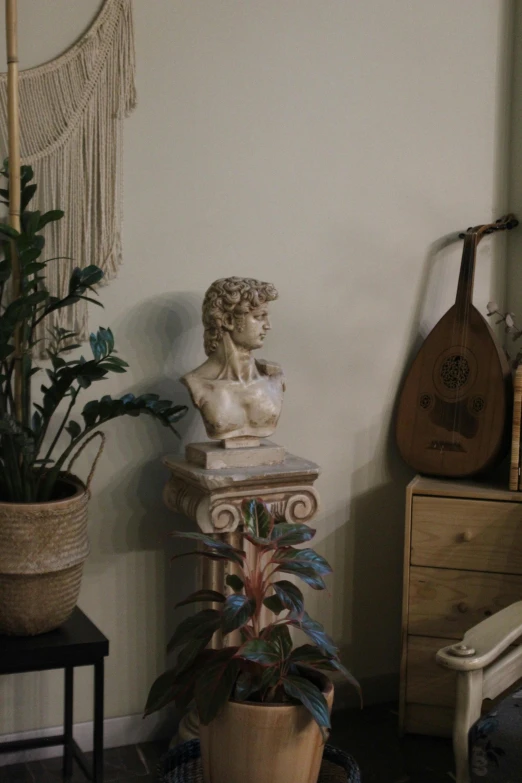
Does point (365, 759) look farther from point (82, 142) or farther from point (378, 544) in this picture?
point (82, 142)

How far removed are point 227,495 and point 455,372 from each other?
0.90 meters

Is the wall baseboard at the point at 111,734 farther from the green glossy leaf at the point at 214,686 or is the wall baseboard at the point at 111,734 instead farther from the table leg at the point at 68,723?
the green glossy leaf at the point at 214,686

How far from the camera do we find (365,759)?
259 cm

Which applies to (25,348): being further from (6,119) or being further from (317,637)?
(317,637)

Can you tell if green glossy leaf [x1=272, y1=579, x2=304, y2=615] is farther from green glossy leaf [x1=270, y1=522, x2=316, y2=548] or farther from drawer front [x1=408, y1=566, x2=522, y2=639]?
drawer front [x1=408, y1=566, x2=522, y2=639]

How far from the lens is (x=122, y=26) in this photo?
2.43m

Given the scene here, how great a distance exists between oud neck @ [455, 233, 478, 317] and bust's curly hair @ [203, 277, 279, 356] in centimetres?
72

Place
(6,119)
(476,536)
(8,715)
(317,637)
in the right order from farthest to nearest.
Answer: (476,536)
(8,715)
(6,119)
(317,637)

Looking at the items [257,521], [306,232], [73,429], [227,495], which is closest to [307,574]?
[257,521]

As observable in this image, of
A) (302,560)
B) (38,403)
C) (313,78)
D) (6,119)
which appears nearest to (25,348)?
(38,403)

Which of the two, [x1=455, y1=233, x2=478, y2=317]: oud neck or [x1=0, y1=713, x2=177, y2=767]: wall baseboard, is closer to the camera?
[x1=0, y1=713, x2=177, y2=767]: wall baseboard

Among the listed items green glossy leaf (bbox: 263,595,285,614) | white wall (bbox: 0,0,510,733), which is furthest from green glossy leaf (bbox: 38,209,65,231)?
green glossy leaf (bbox: 263,595,285,614)

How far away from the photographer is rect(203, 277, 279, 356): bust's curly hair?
233 cm

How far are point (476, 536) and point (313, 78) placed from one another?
142 cm
